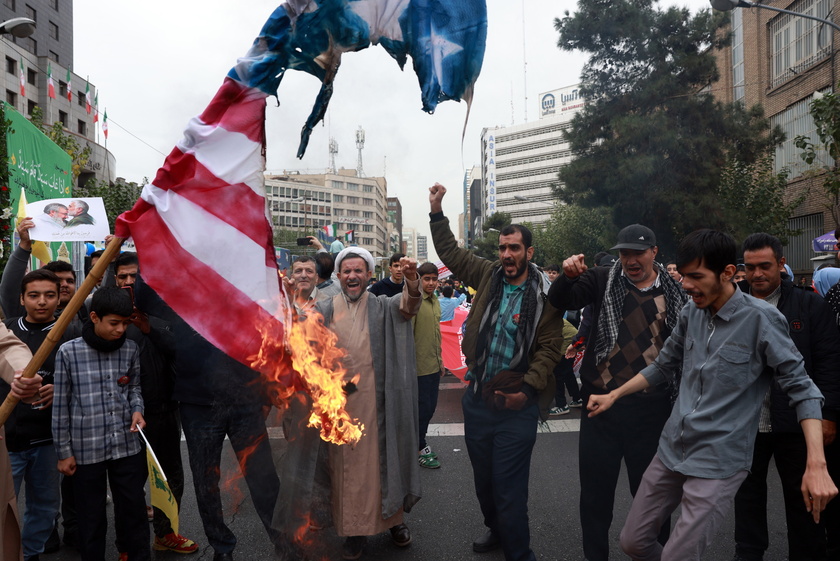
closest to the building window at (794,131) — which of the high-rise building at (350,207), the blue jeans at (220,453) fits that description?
the blue jeans at (220,453)

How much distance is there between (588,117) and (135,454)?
1927 cm

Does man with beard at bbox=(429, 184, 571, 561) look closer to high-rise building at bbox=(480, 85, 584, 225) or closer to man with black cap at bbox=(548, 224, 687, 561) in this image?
man with black cap at bbox=(548, 224, 687, 561)

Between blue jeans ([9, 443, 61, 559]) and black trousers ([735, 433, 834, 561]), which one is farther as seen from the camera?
blue jeans ([9, 443, 61, 559])

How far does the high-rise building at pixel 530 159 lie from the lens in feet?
296

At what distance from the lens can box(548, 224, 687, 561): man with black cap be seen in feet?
11.7

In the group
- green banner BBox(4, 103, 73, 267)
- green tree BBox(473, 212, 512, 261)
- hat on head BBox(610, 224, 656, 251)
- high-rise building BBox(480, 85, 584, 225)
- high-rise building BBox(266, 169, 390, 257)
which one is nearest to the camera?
hat on head BBox(610, 224, 656, 251)

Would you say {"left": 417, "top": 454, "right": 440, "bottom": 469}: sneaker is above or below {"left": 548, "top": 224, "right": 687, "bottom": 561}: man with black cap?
below

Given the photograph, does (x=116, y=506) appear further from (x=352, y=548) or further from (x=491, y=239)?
(x=491, y=239)

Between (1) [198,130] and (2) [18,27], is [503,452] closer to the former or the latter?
(1) [198,130]

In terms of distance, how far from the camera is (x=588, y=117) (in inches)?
800

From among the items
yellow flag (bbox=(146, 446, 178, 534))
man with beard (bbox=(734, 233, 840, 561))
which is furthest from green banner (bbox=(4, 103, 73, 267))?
man with beard (bbox=(734, 233, 840, 561))

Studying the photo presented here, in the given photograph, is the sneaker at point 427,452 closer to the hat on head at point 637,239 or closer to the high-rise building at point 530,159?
the hat on head at point 637,239

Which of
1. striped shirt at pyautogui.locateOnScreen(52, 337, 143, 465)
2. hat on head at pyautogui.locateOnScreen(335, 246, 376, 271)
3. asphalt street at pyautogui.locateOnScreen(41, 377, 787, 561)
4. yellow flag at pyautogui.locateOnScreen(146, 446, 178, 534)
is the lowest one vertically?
asphalt street at pyautogui.locateOnScreen(41, 377, 787, 561)

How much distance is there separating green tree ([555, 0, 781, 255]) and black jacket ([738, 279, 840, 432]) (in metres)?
15.9
